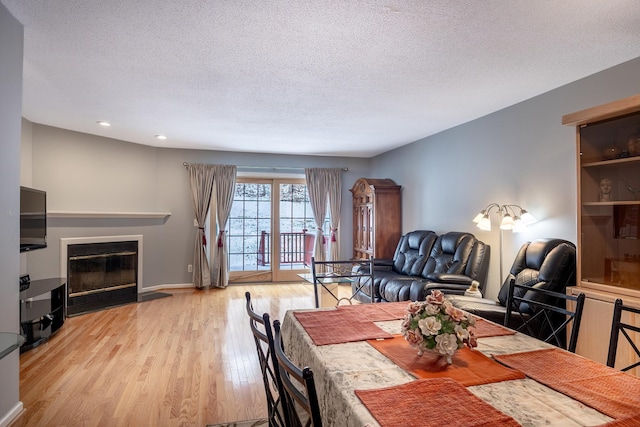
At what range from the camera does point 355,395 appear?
116cm

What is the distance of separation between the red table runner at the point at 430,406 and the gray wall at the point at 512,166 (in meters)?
2.74

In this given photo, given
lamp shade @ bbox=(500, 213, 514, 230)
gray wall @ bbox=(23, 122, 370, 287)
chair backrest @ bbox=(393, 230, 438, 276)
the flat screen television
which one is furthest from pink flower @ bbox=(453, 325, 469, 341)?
gray wall @ bbox=(23, 122, 370, 287)

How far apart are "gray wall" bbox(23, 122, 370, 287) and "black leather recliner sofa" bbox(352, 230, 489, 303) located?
7.41 ft

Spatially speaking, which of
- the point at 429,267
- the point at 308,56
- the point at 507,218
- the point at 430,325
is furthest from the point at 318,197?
the point at 430,325

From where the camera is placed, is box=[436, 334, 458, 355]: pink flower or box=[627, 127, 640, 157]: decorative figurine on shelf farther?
box=[627, 127, 640, 157]: decorative figurine on shelf

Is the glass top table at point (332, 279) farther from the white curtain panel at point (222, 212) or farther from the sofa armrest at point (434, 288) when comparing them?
the white curtain panel at point (222, 212)

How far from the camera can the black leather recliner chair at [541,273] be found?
9.63ft

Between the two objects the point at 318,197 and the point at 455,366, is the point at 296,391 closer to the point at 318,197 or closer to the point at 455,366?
the point at 455,366

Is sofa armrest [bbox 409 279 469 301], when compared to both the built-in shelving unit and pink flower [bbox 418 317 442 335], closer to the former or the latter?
the built-in shelving unit

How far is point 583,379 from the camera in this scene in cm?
127

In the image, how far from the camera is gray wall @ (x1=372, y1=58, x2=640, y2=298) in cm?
322

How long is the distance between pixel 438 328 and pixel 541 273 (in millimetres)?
2160

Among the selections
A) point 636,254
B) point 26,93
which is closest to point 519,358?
point 636,254

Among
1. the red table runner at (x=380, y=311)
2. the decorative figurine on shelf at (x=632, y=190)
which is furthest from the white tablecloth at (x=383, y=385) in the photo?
the decorative figurine on shelf at (x=632, y=190)
